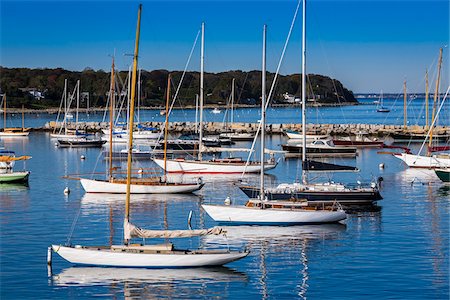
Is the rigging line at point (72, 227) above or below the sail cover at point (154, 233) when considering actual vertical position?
below

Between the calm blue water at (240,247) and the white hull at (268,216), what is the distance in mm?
372

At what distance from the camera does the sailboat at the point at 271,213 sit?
40.2 m

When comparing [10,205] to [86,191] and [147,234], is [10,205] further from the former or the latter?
[147,234]

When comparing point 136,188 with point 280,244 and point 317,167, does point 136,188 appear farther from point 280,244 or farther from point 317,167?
point 280,244

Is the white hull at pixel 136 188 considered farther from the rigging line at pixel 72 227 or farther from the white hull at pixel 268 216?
the white hull at pixel 268 216

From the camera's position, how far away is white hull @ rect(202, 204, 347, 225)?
4022 centimetres

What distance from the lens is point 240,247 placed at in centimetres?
3666

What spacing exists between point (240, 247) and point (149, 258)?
274 inches

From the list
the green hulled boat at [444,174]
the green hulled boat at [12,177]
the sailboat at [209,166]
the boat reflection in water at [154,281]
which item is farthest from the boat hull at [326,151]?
the boat reflection in water at [154,281]

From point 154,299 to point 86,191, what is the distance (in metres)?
25.4

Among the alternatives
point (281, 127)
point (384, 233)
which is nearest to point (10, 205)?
point (384, 233)

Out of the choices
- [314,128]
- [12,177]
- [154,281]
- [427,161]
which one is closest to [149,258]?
[154,281]

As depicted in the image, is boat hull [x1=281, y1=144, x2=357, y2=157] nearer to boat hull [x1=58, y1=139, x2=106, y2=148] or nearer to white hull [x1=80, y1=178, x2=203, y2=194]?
boat hull [x1=58, y1=139, x2=106, y2=148]

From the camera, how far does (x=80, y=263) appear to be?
31.9m
